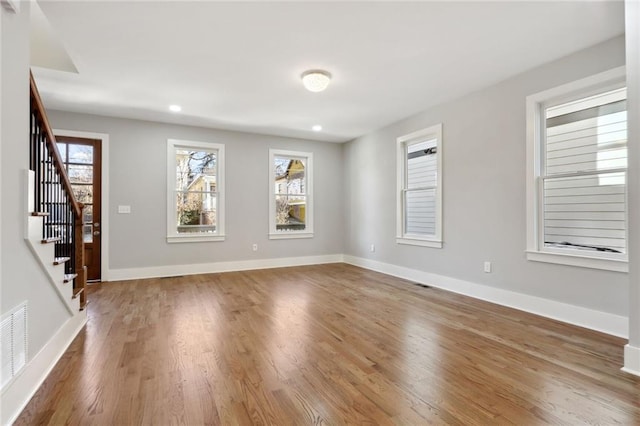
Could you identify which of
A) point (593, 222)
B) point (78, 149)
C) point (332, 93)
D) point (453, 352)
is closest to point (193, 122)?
point (78, 149)

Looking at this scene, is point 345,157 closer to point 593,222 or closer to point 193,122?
point 193,122

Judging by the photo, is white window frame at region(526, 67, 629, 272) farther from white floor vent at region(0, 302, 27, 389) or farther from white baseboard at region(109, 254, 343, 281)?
white floor vent at region(0, 302, 27, 389)

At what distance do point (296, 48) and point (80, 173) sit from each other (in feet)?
13.6

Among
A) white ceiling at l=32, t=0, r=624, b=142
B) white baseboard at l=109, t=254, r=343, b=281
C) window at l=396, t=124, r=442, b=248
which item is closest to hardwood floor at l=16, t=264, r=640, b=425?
window at l=396, t=124, r=442, b=248

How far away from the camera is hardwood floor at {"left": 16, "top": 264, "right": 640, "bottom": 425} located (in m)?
1.68

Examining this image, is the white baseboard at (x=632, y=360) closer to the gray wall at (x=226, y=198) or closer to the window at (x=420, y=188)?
the window at (x=420, y=188)

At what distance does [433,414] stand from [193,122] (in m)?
5.29

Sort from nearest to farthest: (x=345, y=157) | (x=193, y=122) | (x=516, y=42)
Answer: (x=516, y=42)
(x=193, y=122)
(x=345, y=157)

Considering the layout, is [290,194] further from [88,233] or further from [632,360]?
[632,360]

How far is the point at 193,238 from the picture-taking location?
A: 18.4 feet

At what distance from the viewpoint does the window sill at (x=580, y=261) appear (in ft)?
9.02

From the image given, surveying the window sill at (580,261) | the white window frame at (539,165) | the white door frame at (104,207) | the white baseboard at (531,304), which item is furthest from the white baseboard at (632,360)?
the white door frame at (104,207)

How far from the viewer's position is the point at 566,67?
3.14 meters

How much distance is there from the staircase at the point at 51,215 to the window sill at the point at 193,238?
2.24m
